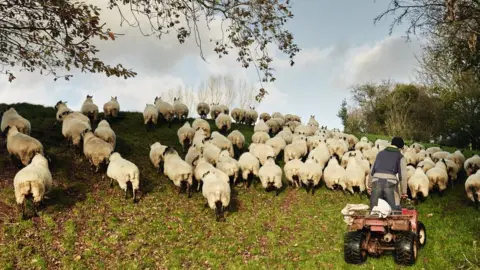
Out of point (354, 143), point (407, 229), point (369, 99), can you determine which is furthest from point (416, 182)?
point (369, 99)

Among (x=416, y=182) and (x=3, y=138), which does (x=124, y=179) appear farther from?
(x=416, y=182)

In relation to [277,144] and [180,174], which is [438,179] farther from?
[180,174]

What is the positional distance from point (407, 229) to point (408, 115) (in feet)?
124

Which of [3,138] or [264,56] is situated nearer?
[264,56]

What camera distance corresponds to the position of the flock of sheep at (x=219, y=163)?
13.5 m

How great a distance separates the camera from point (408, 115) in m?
43.9

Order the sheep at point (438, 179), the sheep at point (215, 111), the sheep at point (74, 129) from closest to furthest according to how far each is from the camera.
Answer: the sheep at point (438, 179) → the sheep at point (74, 129) → the sheep at point (215, 111)

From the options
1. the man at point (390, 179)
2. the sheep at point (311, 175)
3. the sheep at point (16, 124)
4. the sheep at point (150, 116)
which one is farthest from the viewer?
the sheep at point (150, 116)

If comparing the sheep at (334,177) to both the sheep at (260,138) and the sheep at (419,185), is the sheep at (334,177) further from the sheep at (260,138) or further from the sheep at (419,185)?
the sheep at (260,138)

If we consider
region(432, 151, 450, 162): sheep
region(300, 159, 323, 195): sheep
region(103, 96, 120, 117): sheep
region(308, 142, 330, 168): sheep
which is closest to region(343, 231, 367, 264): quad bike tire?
region(300, 159, 323, 195): sheep

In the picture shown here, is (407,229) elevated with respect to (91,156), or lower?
lower

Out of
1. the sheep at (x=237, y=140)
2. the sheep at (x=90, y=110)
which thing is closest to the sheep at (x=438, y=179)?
the sheep at (x=237, y=140)

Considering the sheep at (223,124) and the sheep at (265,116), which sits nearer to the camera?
the sheep at (223,124)

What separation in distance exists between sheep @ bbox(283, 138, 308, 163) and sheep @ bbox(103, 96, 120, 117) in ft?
35.2
